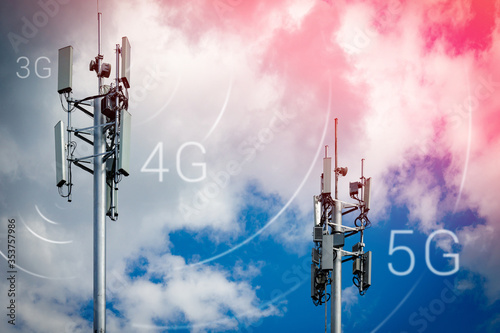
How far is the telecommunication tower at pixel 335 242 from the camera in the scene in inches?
1278

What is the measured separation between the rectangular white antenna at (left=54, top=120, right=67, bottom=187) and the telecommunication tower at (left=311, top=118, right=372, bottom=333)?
1472 cm

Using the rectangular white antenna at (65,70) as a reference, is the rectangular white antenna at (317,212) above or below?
above

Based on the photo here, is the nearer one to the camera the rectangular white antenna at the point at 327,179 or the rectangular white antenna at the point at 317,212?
the rectangular white antenna at the point at 327,179

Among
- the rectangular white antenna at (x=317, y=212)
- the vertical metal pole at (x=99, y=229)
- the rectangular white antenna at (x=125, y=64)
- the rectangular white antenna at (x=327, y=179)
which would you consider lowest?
the vertical metal pole at (x=99, y=229)

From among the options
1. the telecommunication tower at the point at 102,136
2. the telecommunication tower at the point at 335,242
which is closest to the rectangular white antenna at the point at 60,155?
the telecommunication tower at the point at 102,136

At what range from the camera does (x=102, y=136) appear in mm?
21938

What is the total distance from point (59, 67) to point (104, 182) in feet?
14.5

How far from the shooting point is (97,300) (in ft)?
66.7

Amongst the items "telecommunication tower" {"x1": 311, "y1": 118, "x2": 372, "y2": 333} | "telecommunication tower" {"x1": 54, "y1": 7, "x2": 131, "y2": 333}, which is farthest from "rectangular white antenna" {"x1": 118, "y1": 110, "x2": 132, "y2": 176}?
"telecommunication tower" {"x1": 311, "y1": 118, "x2": 372, "y2": 333}

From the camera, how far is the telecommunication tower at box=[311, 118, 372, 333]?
107 ft

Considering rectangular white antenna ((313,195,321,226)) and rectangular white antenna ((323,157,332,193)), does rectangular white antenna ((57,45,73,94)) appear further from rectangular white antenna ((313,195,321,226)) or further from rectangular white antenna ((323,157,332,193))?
rectangular white antenna ((313,195,321,226))

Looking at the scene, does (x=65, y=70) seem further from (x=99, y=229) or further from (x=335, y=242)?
(x=335, y=242)

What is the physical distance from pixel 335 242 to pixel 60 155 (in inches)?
611

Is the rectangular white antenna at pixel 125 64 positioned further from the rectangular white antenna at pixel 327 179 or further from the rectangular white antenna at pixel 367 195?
the rectangular white antenna at pixel 367 195
